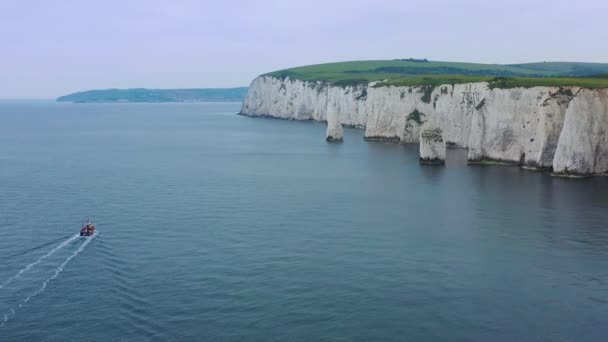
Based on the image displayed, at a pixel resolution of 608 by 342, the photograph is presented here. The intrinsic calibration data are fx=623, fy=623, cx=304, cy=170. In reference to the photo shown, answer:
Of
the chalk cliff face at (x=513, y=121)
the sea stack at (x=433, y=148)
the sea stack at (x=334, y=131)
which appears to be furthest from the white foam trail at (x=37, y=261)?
the sea stack at (x=334, y=131)

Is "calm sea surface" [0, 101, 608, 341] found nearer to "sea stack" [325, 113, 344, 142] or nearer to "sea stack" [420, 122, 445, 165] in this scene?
"sea stack" [420, 122, 445, 165]

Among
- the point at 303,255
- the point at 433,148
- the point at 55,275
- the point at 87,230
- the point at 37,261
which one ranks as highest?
the point at 433,148

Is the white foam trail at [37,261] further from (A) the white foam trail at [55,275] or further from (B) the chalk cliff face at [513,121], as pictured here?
(B) the chalk cliff face at [513,121]

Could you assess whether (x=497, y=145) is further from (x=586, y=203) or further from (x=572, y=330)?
(x=572, y=330)

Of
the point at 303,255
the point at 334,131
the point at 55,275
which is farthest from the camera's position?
the point at 334,131

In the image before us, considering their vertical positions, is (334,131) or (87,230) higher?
(334,131)

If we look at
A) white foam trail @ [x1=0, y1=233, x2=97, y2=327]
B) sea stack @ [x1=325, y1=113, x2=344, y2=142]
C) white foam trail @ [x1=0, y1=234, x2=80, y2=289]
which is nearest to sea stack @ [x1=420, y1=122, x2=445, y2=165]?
Result: sea stack @ [x1=325, y1=113, x2=344, y2=142]

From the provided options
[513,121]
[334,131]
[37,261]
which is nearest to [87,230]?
[37,261]

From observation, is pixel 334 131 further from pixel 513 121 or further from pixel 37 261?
pixel 37 261
